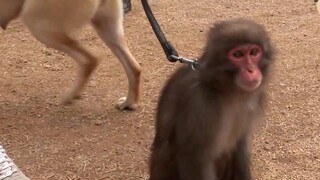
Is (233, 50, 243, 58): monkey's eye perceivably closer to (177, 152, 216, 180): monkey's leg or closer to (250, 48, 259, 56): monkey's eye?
(250, 48, 259, 56): monkey's eye

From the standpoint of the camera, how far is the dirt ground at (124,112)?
3352 mm

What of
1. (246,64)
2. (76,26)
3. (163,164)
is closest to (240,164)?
(163,164)

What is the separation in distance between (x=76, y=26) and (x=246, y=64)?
153cm

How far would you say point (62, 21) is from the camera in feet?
12.3

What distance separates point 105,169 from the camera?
332cm

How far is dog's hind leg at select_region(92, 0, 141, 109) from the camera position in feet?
12.8

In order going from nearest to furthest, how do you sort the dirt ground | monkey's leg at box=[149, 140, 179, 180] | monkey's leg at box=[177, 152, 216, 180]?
monkey's leg at box=[177, 152, 216, 180] < monkey's leg at box=[149, 140, 179, 180] < the dirt ground

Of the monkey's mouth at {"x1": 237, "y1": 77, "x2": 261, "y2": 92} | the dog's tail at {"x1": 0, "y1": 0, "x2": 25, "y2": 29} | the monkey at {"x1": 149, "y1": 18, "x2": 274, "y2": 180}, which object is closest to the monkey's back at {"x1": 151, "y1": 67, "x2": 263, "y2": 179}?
the monkey at {"x1": 149, "y1": 18, "x2": 274, "y2": 180}

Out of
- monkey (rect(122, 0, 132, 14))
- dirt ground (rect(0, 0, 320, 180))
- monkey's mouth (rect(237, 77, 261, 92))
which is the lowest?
monkey (rect(122, 0, 132, 14))

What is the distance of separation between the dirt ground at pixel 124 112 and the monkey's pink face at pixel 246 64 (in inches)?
9.0

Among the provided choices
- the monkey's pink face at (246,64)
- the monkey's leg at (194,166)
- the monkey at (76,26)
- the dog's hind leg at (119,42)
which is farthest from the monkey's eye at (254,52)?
the dog's hind leg at (119,42)

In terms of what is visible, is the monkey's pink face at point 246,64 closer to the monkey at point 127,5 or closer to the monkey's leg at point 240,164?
the monkey's leg at point 240,164

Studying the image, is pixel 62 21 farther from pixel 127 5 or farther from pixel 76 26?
pixel 127 5

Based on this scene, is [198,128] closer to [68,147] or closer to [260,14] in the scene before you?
[68,147]
